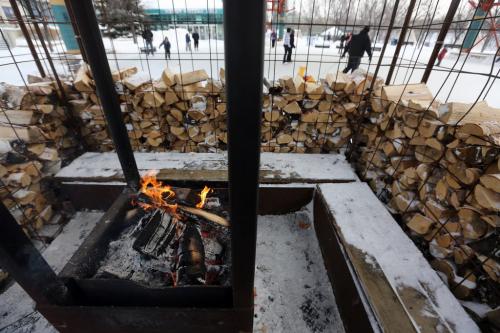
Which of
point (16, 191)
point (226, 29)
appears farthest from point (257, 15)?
point (16, 191)

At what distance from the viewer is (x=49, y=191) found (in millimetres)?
2387

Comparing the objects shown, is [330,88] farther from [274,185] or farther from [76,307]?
[76,307]

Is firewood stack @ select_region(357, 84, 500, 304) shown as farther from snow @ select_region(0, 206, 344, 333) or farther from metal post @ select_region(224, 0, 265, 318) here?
metal post @ select_region(224, 0, 265, 318)

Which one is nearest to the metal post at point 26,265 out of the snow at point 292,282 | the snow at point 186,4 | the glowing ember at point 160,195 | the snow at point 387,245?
the glowing ember at point 160,195

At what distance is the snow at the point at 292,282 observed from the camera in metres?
1.70

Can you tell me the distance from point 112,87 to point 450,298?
2366 mm

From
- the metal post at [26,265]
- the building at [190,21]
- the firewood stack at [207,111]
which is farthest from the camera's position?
the firewood stack at [207,111]

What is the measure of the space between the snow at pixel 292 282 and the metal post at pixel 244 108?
1113 mm

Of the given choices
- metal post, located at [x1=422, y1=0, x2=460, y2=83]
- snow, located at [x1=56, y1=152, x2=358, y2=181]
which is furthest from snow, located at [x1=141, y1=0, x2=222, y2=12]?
metal post, located at [x1=422, y1=0, x2=460, y2=83]

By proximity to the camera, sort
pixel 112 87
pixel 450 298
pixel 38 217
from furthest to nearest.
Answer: pixel 38 217 < pixel 112 87 < pixel 450 298

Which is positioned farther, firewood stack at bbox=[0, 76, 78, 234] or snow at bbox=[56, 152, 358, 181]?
snow at bbox=[56, 152, 358, 181]

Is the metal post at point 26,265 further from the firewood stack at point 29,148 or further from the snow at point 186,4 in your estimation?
the snow at point 186,4

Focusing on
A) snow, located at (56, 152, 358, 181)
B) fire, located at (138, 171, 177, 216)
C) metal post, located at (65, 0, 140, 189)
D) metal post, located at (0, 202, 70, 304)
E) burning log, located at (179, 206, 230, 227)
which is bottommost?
snow, located at (56, 152, 358, 181)

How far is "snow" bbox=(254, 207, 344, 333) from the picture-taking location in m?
1.70
